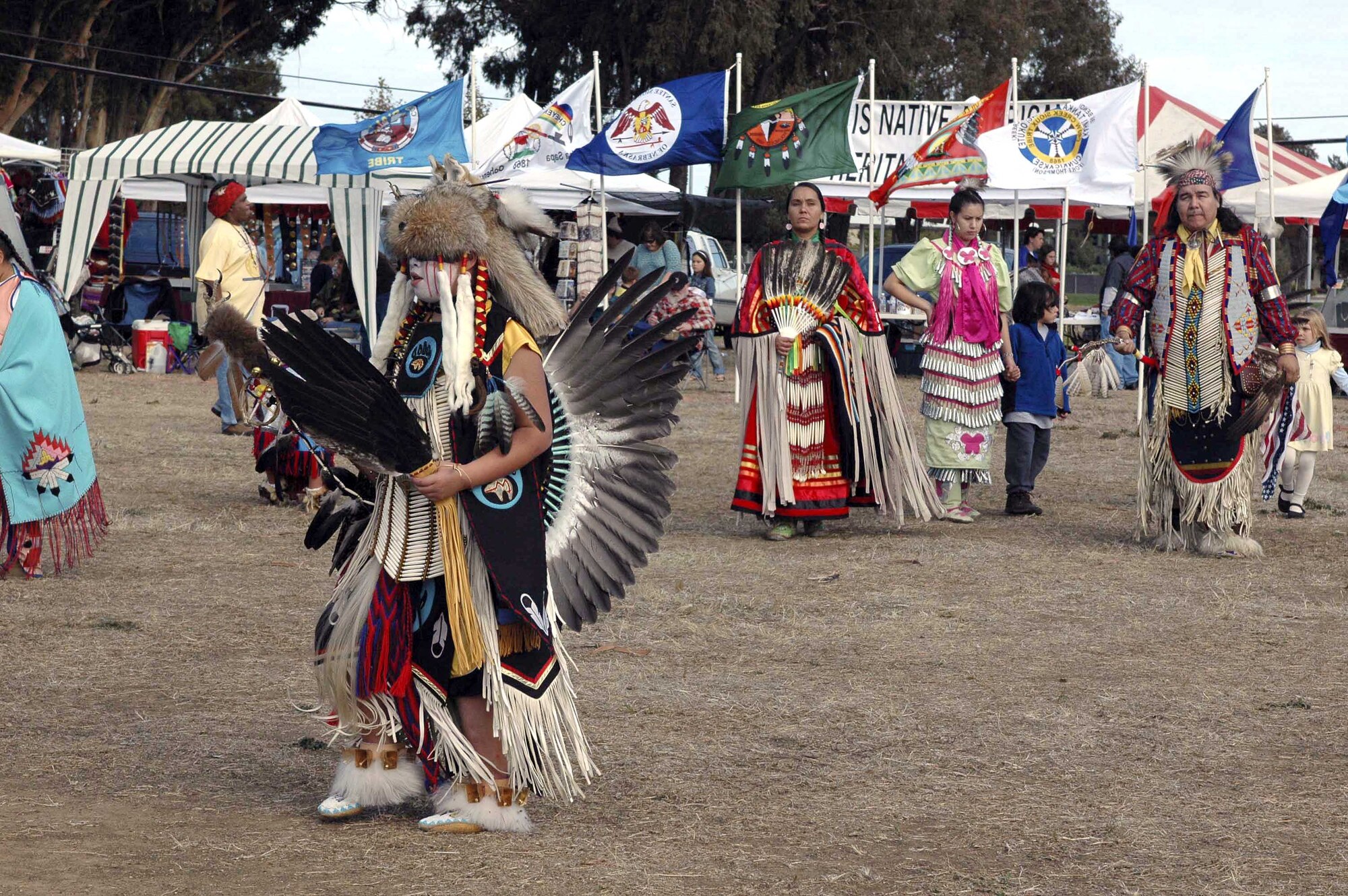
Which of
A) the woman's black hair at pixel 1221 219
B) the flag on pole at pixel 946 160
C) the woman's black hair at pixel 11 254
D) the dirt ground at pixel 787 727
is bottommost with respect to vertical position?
the dirt ground at pixel 787 727

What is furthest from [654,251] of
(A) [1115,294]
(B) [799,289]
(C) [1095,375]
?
(B) [799,289]

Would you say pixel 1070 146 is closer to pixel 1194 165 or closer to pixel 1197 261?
pixel 1194 165

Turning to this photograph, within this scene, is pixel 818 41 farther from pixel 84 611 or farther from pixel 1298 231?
pixel 84 611

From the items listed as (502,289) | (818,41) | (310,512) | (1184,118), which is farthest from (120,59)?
(502,289)

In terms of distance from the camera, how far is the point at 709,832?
11.2 ft

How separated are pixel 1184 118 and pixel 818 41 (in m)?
13.9

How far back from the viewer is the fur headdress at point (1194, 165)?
22.4ft

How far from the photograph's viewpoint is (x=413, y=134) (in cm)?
1305

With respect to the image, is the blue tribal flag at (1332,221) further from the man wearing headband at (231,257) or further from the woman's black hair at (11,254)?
the woman's black hair at (11,254)

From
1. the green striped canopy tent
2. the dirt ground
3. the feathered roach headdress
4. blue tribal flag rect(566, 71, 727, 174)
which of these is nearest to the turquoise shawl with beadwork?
the dirt ground

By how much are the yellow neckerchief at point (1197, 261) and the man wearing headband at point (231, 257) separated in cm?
559

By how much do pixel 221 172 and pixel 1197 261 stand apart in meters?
10.8

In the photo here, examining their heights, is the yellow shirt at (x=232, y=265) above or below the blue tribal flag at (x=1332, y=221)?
below

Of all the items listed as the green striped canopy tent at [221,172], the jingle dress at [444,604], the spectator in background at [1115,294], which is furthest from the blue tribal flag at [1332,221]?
the green striped canopy tent at [221,172]
